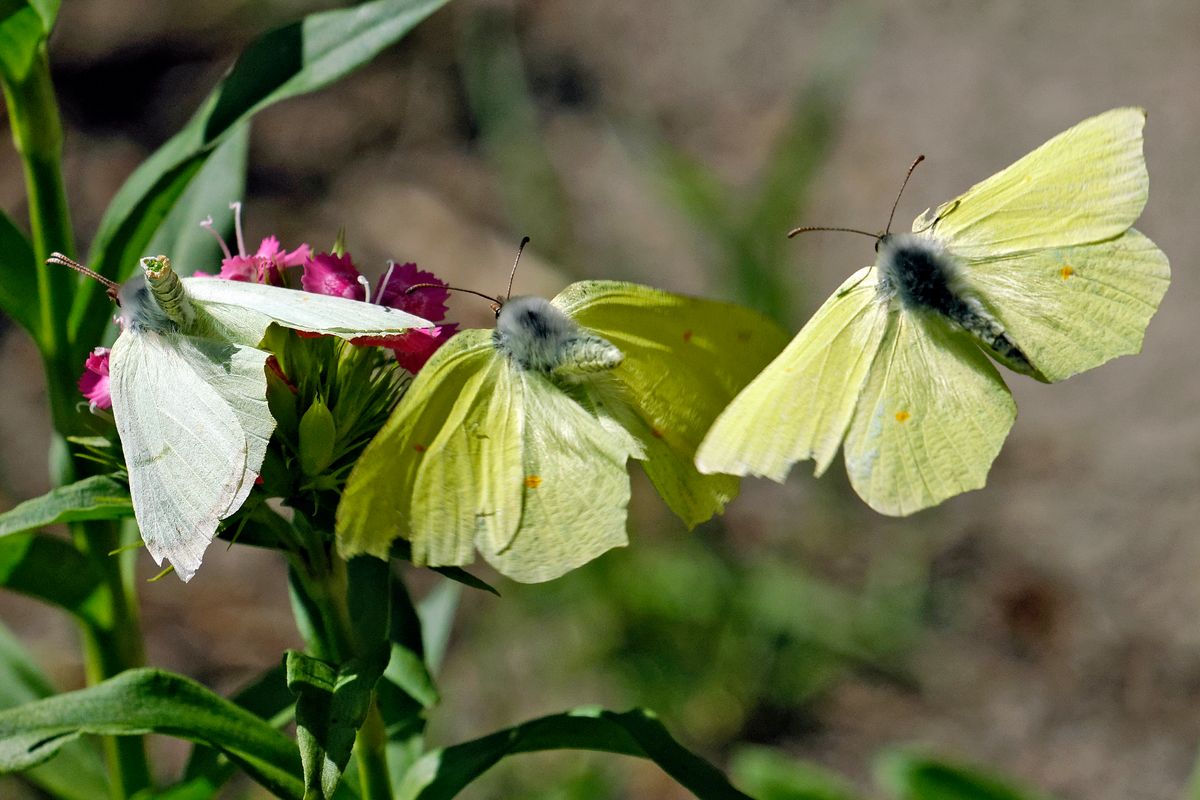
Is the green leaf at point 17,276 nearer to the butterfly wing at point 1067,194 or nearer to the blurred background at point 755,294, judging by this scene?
the butterfly wing at point 1067,194

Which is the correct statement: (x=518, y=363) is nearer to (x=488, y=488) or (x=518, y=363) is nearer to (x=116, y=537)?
(x=488, y=488)

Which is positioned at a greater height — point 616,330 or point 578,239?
point 616,330

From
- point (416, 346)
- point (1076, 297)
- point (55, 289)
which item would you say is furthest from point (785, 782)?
point (55, 289)

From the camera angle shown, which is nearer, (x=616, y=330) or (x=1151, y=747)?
(x=616, y=330)

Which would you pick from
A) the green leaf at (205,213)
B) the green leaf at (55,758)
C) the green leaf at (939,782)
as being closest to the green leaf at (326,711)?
the green leaf at (55,758)

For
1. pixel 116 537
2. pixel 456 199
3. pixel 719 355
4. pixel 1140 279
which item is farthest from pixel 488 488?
pixel 456 199
